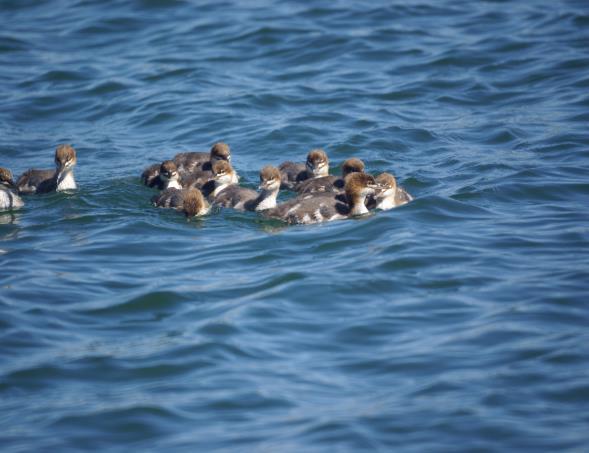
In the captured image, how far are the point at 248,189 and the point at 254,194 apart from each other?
0.16 m

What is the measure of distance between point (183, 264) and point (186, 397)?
3090mm

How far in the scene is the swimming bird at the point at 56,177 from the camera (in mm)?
13063

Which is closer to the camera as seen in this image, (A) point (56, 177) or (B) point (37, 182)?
(A) point (56, 177)

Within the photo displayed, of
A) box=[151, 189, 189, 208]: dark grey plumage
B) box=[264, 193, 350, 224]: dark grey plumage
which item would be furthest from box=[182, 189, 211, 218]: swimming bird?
box=[264, 193, 350, 224]: dark grey plumage

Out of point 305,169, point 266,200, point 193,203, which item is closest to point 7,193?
point 193,203

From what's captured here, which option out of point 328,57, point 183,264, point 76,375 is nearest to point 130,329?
point 76,375

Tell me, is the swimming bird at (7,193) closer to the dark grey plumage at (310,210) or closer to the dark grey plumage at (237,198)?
the dark grey plumage at (237,198)

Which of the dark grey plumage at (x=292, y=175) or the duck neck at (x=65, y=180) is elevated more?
the duck neck at (x=65, y=180)

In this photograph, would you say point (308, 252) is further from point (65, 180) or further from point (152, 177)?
point (65, 180)

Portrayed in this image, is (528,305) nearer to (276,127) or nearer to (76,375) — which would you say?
(76,375)

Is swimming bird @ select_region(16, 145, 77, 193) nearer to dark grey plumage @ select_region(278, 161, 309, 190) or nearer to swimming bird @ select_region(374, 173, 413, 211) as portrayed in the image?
dark grey plumage @ select_region(278, 161, 309, 190)

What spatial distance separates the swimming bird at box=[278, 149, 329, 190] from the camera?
13289 millimetres

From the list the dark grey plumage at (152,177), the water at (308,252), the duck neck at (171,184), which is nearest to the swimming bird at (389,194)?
the water at (308,252)

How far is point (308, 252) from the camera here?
1137cm
